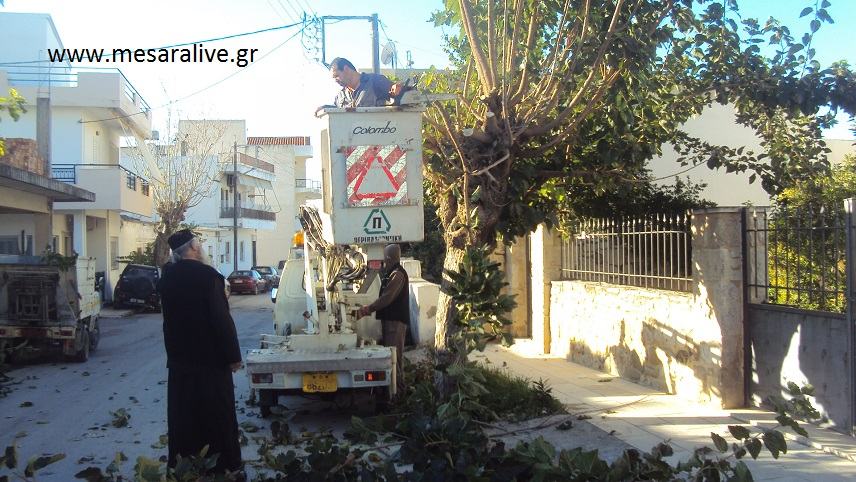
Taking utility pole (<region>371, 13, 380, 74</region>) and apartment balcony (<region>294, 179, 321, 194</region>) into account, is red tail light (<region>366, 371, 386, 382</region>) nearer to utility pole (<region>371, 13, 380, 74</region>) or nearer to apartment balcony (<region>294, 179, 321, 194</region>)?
utility pole (<region>371, 13, 380, 74</region>)

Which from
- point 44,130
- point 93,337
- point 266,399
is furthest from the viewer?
point 44,130

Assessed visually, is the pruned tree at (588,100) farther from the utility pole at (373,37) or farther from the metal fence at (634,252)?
the utility pole at (373,37)

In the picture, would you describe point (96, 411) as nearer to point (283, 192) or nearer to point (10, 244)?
point (10, 244)

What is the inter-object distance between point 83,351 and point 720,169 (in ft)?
44.6

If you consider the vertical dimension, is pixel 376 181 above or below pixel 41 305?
above

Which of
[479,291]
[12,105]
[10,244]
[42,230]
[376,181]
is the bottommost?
[479,291]

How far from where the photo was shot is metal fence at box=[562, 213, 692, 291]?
914 centimetres

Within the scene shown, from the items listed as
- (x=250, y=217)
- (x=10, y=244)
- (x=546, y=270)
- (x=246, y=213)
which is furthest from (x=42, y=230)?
(x=250, y=217)

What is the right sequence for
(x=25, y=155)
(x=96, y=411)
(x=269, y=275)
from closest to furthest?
(x=96, y=411)
(x=25, y=155)
(x=269, y=275)

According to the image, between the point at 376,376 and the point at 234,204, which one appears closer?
the point at 376,376

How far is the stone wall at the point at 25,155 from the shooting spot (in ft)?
72.0

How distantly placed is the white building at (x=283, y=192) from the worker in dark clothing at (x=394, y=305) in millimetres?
55825

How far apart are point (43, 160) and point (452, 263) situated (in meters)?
19.4

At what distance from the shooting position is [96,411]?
9.57 metres
